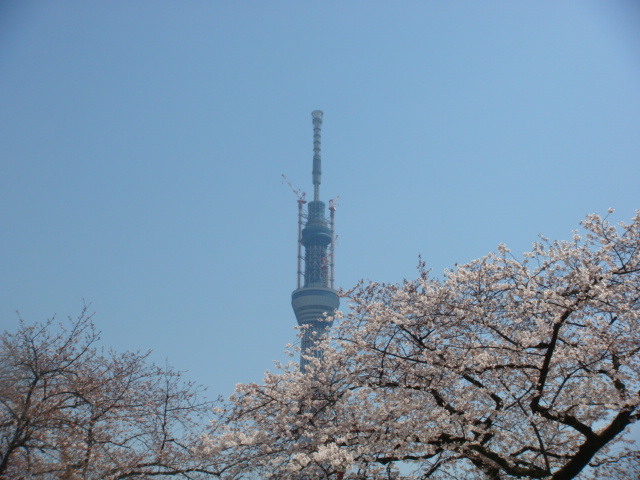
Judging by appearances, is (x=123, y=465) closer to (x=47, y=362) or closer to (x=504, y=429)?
(x=47, y=362)

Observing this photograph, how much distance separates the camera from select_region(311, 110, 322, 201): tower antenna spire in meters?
150

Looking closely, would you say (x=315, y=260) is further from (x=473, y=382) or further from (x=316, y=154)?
(x=473, y=382)

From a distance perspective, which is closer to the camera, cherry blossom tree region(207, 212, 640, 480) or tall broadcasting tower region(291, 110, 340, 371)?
cherry blossom tree region(207, 212, 640, 480)

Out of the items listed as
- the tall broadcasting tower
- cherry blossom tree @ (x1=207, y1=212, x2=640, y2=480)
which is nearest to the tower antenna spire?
the tall broadcasting tower

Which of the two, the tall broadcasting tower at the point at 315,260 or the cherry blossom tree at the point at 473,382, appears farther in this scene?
the tall broadcasting tower at the point at 315,260

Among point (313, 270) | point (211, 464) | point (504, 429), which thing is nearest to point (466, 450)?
point (504, 429)

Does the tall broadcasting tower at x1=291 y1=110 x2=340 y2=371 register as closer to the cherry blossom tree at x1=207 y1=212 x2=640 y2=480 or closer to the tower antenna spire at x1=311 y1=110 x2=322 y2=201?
the tower antenna spire at x1=311 y1=110 x2=322 y2=201

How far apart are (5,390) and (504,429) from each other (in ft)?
34.4

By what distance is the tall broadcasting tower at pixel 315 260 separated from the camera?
444 ft

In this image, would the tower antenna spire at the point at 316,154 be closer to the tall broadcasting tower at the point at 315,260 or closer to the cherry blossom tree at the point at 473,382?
the tall broadcasting tower at the point at 315,260

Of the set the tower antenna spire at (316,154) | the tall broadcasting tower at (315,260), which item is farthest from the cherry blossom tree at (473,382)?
the tower antenna spire at (316,154)

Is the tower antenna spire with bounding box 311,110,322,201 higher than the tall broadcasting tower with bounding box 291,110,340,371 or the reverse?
higher

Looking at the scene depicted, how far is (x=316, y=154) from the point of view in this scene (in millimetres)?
154125

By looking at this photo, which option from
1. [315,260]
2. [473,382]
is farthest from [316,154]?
[473,382]
